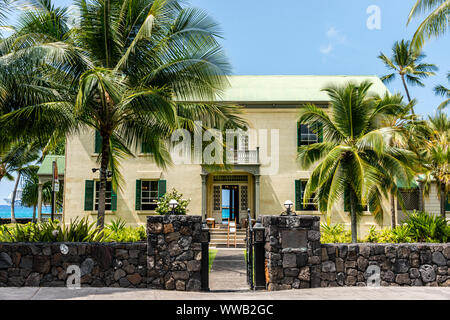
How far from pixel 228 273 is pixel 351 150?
515cm

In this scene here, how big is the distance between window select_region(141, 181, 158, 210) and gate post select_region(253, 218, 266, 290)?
11.7 m

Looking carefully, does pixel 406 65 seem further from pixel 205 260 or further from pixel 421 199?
pixel 205 260

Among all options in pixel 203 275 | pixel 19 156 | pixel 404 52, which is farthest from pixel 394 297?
pixel 404 52

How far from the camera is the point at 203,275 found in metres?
7.08

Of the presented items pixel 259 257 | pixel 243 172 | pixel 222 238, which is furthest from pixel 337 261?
pixel 243 172

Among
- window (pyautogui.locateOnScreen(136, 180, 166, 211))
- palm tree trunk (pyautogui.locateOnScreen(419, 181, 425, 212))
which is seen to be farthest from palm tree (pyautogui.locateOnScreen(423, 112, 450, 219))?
window (pyautogui.locateOnScreen(136, 180, 166, 211))

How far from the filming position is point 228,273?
9.85 m

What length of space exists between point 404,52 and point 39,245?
33232 mm

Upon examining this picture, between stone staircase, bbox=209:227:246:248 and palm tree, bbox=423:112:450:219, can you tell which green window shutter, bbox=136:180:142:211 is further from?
palm tree, bbox=423:112:450:219

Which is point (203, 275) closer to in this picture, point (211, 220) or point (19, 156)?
point (211, 220)

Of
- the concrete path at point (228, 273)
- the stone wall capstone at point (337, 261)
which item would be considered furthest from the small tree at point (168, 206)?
the stone wall capstone at point (337, 261)

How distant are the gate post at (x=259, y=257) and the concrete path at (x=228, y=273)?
58cm

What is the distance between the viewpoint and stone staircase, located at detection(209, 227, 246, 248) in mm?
16641

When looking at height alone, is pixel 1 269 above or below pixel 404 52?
below
